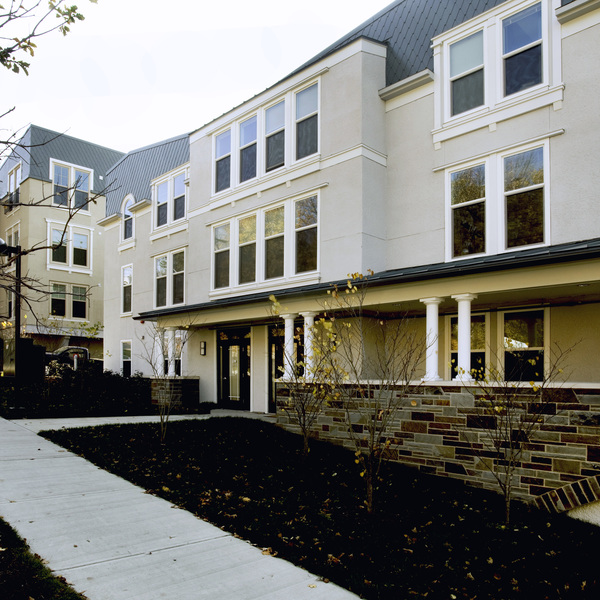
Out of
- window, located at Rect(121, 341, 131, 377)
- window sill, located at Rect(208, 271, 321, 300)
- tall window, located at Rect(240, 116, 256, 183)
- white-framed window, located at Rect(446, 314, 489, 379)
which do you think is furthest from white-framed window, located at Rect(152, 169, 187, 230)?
white-framed window, located at Rect(446, 314, 489, 379)

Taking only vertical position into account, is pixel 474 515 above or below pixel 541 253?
below

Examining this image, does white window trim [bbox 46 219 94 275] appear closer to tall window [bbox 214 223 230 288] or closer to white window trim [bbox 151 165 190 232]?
white window trim [bbox 151 165 190 232]

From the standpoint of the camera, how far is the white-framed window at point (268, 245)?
38.9ft

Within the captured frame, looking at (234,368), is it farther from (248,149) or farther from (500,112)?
(500,112)

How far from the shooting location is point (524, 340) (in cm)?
950

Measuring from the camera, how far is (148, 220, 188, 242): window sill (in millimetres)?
16433

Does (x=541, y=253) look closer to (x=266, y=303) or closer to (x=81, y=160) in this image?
(x=266, y=303)

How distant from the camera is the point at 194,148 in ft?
50.6

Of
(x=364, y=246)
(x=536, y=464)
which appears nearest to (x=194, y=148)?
(x=364, y=246)

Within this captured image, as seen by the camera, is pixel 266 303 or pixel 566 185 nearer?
pixel 566 185

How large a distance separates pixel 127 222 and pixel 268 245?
9589 mm

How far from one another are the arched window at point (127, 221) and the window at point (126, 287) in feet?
4.07

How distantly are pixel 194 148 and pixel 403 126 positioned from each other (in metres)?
6.81

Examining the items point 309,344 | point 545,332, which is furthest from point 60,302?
point 545,332
